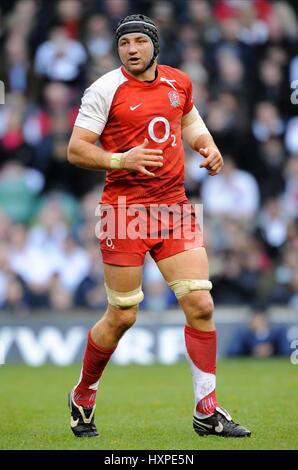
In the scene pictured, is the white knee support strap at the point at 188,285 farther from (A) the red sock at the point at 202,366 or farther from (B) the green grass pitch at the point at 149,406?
(B) the green grass pitch at the point at 149,406

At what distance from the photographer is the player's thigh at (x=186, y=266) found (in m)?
6.85

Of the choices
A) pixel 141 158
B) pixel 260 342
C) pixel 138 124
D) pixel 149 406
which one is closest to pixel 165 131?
pixel 138 124

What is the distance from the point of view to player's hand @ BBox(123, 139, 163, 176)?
6559 mm

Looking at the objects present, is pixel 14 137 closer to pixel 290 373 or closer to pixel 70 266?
pixel 70 266

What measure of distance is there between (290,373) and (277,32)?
→ 6513 millimetres

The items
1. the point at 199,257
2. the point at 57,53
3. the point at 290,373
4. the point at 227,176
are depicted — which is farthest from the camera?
the point at 57,53

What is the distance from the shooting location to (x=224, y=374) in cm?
1134

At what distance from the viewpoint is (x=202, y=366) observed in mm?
6898

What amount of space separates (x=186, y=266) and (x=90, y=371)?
38.4 inches

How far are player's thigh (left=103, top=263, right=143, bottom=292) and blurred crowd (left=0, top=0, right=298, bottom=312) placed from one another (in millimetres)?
6118

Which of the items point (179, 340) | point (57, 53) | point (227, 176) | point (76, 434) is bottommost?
point (179, 340)

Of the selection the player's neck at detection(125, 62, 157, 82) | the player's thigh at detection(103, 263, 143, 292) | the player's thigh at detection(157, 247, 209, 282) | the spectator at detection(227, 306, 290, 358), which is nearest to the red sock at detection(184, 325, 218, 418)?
the player's thigh at detection(157, 247, 209, 282)

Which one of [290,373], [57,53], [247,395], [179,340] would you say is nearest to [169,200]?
[247,395]

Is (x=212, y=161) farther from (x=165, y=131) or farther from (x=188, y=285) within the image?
(x=188, y=285)
